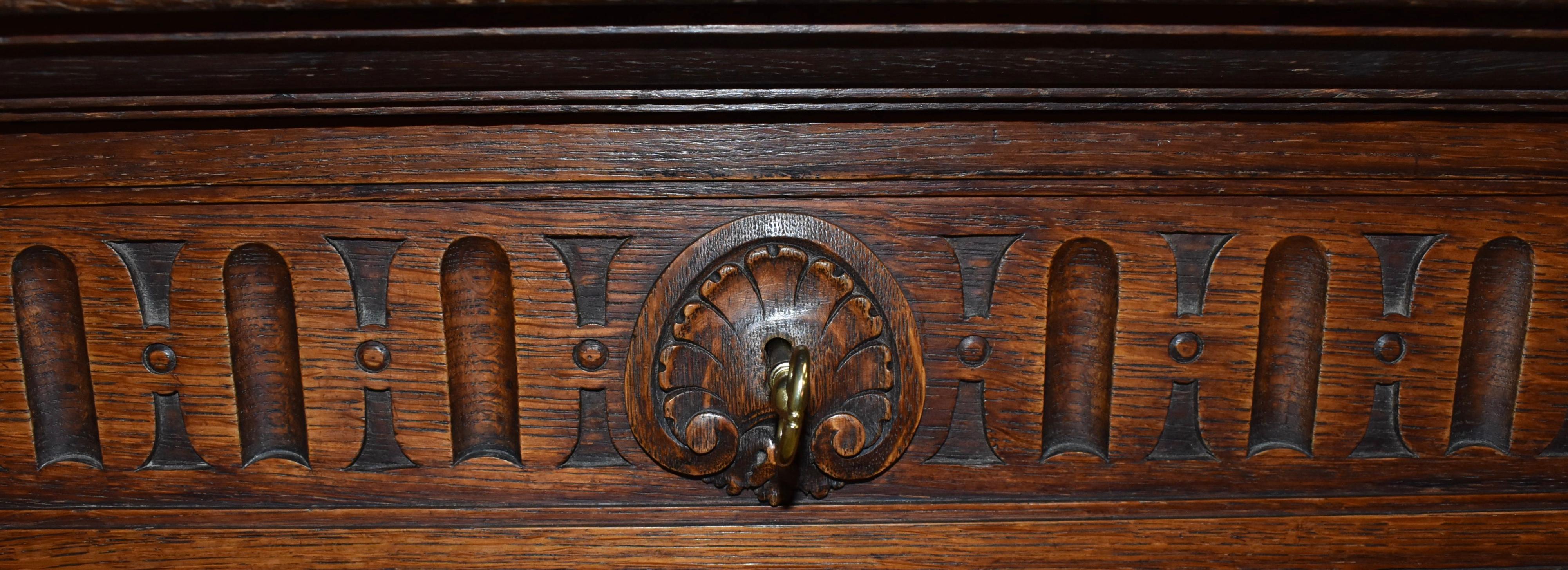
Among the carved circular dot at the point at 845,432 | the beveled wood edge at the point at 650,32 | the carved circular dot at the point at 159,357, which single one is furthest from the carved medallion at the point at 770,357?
the carved circular dot at the point at 159,357

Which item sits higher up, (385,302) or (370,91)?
(370,91)

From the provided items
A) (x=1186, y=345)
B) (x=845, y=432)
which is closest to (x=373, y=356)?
(x=845, y=432)

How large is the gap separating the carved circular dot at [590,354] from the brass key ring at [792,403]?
0.39 ft

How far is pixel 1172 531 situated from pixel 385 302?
57cm

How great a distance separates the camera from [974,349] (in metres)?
0.61

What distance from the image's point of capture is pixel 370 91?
532mm

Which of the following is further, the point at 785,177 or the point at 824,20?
the point at 785,177

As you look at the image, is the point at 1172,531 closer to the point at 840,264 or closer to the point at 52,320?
the point at 840,264

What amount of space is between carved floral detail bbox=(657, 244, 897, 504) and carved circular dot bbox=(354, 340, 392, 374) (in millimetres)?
185

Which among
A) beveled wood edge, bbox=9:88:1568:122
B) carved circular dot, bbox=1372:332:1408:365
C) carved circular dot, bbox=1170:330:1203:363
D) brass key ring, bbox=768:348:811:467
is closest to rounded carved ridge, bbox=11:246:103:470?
beveled wood edge, bbox=9:88:1568:122

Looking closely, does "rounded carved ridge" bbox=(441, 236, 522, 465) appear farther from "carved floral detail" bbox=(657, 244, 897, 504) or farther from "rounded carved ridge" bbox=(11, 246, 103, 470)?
"rounded carved ridge" bbox=(11, 246, 103, 470)

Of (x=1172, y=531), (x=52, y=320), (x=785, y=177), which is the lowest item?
(x=1172, y=531)

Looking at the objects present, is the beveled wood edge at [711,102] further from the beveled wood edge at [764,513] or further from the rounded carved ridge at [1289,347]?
the beveled wood edge at [764,513]

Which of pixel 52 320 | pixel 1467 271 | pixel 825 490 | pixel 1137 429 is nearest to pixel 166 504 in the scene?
pixel 52 320
